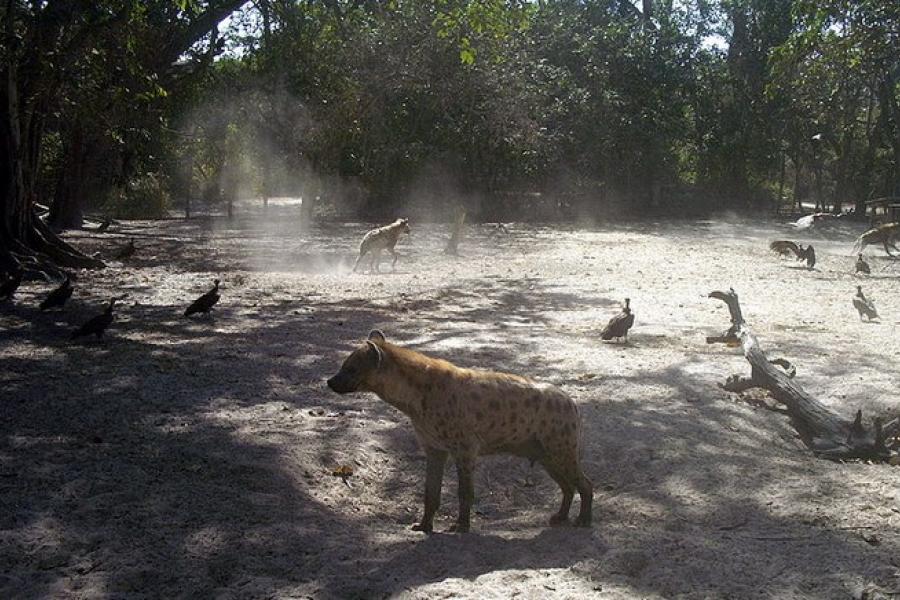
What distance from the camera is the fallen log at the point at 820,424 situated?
7430 mm

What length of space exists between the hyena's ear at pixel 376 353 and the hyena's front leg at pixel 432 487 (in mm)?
713

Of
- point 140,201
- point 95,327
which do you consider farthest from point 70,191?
point 95,327

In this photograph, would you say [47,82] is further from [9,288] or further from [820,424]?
[820,424]

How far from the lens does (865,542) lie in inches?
219

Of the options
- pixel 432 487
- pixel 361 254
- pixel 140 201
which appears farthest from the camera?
pixel 140 201

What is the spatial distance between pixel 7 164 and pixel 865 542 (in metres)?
15.4

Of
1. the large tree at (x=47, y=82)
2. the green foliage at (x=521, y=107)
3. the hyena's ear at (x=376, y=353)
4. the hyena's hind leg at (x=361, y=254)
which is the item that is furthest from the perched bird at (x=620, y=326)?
the green foliage at (x=521, y=107)

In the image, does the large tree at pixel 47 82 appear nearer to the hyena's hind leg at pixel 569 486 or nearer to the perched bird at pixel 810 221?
the hyena's hind leg at pixel 569 486

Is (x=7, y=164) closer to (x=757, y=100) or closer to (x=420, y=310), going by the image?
(x=420, y=310)

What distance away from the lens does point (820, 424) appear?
786 cm

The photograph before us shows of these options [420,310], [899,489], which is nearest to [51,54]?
[420,310]

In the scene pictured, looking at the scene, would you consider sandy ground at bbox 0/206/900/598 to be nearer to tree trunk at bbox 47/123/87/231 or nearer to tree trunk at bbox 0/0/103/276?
tree trunk at bbox 0/0/103/276

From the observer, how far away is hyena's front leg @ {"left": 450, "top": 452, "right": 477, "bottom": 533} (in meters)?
5.64

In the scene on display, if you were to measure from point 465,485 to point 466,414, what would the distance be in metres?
0.44
